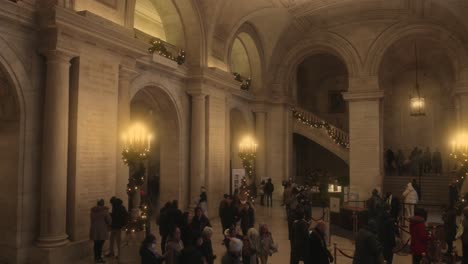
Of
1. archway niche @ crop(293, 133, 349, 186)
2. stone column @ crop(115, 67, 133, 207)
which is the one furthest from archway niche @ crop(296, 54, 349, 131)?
stone column @ crop(115, 67, 133, 207)

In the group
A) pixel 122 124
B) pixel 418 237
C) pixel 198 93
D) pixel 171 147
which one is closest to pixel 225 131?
pixel 198 93

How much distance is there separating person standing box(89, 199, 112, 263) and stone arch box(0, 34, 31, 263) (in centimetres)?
137

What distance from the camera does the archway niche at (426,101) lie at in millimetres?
21312

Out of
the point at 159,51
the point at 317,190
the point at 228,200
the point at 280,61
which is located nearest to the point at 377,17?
the point at 280,61

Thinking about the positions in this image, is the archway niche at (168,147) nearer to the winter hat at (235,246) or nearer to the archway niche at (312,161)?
the winter hat at (235,246)

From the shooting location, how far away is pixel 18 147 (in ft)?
28.1

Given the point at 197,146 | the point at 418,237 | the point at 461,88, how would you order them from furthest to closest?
the point at 461,88 → the point at 197,146 → the point at 418,237

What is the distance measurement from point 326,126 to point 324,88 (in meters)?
6.15

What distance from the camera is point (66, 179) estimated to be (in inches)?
354

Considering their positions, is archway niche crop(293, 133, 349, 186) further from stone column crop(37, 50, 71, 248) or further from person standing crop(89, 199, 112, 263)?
stone column crop(37, 50, 71, 248)

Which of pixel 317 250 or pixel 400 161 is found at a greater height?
pixel 400 161

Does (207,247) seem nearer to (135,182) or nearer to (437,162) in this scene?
(135,182)

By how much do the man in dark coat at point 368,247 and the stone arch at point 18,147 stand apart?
6841 millimetres

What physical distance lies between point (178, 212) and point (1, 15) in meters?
5.31
